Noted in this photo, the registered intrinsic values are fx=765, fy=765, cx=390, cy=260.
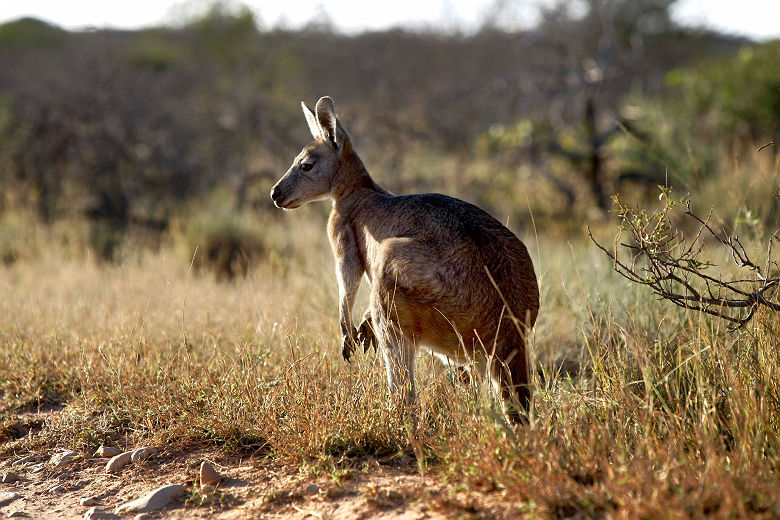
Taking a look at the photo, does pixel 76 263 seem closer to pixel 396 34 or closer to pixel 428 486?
pixel 428 486

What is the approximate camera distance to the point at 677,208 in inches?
368

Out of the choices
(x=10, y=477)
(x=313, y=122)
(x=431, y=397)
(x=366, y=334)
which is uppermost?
(x=313, y=122)

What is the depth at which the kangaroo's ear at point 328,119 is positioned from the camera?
4.73 meters

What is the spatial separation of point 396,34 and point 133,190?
87.2 ft

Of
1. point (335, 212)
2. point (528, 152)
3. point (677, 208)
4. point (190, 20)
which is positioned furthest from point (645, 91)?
point (335, 212)

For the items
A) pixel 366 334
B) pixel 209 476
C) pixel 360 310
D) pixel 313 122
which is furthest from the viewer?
pixel 360 310

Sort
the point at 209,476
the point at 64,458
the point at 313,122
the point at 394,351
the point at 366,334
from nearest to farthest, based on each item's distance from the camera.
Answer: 1. the point at 209,476
2. the point at 394,351
3. the point at 64,458
4. the point at 366,334
5. the point at 313,122

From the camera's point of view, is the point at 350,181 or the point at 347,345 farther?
the point at 350,181

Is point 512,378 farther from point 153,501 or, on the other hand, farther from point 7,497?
point 7,497

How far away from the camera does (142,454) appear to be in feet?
12.5

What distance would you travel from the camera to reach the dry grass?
9.00 ft

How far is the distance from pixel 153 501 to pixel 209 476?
10.3 inches

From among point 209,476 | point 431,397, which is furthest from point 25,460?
point 431,397

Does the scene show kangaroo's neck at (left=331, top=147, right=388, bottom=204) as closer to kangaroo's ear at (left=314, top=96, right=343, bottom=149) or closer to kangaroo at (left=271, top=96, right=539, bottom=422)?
kangaroo's ear at (left=314, top=96, right=343, bottom=149)
